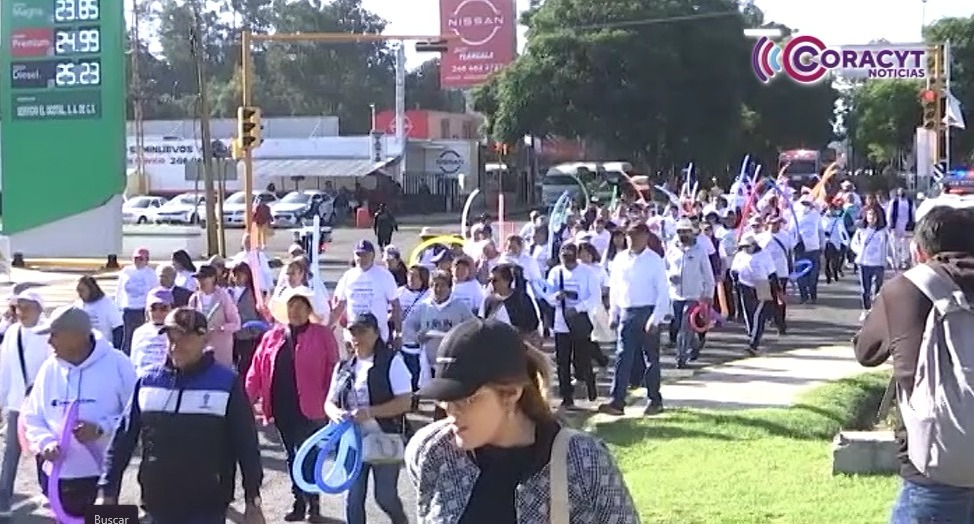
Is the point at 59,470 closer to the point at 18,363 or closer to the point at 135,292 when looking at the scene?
the point at 18,363

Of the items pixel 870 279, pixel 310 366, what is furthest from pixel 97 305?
pixel 870 279

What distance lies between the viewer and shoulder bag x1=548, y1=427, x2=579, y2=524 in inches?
137

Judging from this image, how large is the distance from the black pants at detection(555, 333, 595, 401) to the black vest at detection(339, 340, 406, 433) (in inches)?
229

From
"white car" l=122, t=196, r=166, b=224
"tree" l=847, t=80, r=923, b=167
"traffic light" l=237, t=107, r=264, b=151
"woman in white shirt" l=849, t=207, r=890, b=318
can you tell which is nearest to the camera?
"woman in white shirt" l=849, t=207, r=890, b=318

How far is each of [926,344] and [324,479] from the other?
157 inches

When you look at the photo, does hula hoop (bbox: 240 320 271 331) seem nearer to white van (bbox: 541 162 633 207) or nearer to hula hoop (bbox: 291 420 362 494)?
hula hoop (bbox: 291 420 362 494)

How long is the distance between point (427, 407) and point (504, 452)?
36.4 feet

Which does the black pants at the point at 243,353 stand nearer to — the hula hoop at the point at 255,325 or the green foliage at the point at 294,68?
the hula hoop at the point at 255,325

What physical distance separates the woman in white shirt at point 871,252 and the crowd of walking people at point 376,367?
0.03m

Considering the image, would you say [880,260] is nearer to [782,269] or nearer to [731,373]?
[782,269]

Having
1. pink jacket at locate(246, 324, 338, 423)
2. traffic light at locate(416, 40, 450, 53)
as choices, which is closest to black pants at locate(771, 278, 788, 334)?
pink jacket at locate(246, 324, 338, 423)

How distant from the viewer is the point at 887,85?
7438 centimetres

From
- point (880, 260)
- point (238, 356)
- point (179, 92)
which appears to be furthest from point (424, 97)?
point (238, 356)

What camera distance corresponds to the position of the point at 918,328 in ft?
16.1
